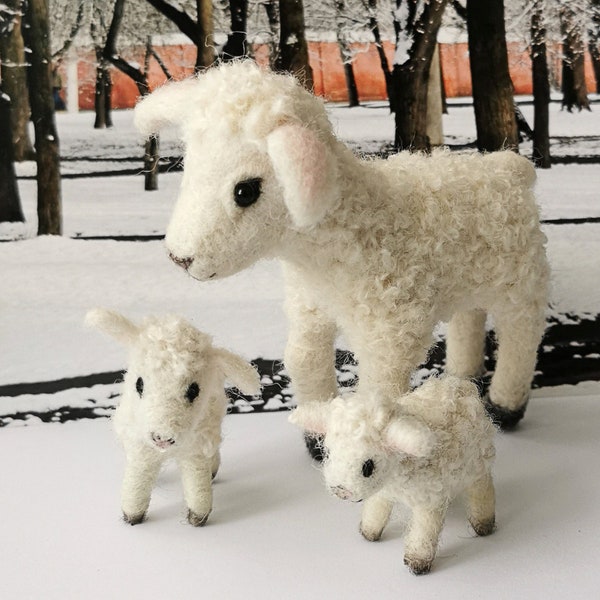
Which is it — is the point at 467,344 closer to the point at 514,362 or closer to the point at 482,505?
the point at 514,362

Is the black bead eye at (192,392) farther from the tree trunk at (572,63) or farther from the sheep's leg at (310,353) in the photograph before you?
the tree trunk at (572,63)

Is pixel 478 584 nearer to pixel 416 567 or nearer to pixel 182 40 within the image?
pixel 416 567

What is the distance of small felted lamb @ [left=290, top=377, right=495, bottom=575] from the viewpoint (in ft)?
2.67

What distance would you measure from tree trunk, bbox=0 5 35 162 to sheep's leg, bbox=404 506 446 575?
0.83 m

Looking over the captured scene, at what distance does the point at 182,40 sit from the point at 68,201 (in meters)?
0.31

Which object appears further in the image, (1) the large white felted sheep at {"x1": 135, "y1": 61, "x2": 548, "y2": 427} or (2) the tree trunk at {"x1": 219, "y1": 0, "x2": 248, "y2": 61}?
(2) the tree trunk at {"x1": 219, "y1": 0, "x2": 248, "y2": 61}

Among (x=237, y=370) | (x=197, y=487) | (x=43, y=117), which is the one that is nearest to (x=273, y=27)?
(x=43, y=117)

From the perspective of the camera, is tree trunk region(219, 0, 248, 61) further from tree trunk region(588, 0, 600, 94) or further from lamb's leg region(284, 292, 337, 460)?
tree trunk region(588, 0, 600, 94)

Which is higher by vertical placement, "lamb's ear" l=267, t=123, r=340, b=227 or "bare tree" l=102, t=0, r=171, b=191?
"bare tree" l=102, t=0, r=171, b=191

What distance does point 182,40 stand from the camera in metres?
1.28

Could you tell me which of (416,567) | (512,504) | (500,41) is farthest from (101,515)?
(500,41)

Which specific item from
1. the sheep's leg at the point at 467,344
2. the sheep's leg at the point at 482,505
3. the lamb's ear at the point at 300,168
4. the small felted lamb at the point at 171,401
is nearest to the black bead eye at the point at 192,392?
the small felted lamb at the point at 171,401

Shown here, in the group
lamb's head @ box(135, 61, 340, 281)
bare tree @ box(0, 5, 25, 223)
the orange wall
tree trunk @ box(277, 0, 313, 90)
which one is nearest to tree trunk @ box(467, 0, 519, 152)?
the orange wall

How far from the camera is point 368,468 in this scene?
820mm
